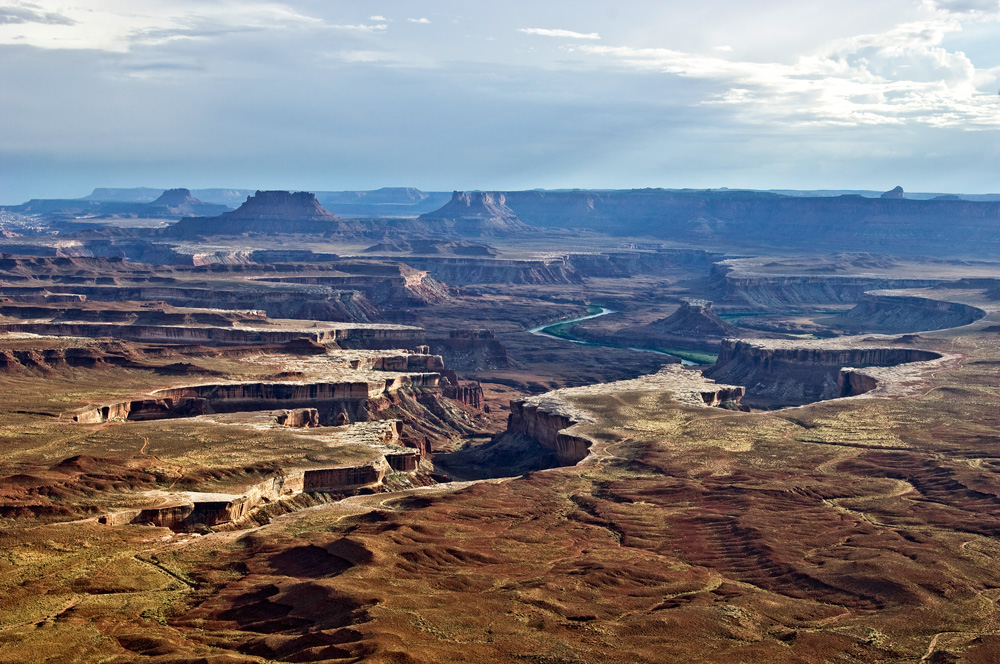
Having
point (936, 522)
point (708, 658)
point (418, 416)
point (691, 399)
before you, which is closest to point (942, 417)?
point (691, 399)

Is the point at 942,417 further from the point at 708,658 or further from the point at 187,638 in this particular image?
the point at 187,638

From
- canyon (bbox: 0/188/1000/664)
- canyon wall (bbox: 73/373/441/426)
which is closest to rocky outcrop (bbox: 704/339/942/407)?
canyon (bbox: 0/188/1000/664)

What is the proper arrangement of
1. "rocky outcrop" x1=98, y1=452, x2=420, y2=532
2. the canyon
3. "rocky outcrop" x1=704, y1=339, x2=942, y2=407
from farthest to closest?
1. "rocky outcrop" x1=704, y1=339, x2=942, y2=407
2. "rocky outcrop" x1=98, y1=452, x2=420, y2=532
3. the canyon

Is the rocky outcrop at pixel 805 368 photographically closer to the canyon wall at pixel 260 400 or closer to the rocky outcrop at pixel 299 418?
the canyon wall at pixel 260 400

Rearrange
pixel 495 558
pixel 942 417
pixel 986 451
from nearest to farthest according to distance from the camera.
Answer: pixel 495 558 < pixel 986 451 < pixel 942 417

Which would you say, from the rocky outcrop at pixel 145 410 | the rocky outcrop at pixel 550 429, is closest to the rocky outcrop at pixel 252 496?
the rocky outcrop at pixel 550 429

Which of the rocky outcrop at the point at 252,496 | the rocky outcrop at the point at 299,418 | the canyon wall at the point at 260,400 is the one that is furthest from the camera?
the canyon wall at the point at 260,400

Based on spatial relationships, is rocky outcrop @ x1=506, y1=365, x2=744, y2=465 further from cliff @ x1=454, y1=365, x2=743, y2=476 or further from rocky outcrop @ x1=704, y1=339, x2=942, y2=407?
rocky outcrop @ x1=704, y1=339, x2=942, y2=407

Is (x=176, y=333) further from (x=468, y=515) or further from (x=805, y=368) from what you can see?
(x=468, y=515)

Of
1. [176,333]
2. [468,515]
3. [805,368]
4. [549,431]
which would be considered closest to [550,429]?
[549,431]
